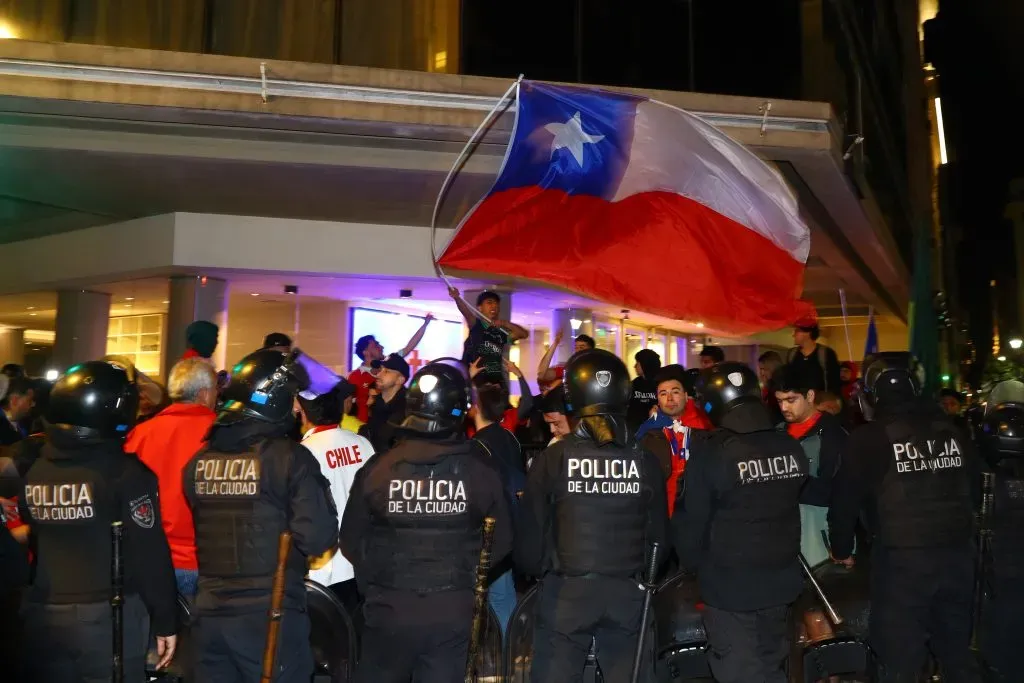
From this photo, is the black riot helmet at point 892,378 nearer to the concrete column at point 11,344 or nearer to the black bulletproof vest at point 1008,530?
the black bulletproof vest at point 1008,530

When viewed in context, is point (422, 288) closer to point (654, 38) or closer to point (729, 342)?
point (654, 38)

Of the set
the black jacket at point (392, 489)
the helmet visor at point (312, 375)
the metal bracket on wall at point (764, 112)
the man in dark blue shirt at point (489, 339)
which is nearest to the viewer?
the black jacket at point (392, 489)

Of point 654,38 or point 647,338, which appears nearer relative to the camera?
point 654,38

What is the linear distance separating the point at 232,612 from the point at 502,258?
3180 millimetres

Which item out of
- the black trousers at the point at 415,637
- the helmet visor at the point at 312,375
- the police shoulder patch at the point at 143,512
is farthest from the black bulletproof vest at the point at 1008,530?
the police shoulder patch at the point at 143,512

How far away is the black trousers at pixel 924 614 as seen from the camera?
5.10 metres

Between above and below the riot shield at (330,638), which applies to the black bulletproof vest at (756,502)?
above

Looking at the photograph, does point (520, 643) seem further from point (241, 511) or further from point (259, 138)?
point (259, 138)

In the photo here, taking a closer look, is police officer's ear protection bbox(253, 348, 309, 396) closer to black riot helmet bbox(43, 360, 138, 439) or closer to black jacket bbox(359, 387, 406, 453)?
black riot helmet bbox(43, 360, 138, 439)

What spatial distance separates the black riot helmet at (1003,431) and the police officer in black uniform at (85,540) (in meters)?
5.27

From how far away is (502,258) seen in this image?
6.23 m

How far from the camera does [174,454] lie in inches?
193

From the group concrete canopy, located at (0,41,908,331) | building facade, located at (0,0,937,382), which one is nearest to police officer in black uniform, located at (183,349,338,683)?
building facade, located at (0,0,937,382)

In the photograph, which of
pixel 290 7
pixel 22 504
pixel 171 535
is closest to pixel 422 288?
pixel 290 7
